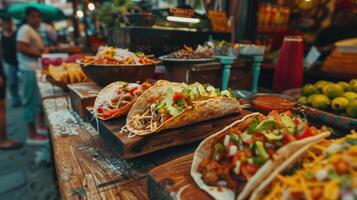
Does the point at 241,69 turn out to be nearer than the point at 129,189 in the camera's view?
No

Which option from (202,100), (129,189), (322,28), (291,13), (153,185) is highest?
(291,13)

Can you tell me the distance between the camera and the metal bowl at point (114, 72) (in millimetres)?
2435

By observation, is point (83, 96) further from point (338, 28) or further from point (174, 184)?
point (338, 28)

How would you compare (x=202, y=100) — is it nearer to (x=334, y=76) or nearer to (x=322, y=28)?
(x=334, y=76)

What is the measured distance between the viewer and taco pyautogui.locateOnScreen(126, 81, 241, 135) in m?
1.50

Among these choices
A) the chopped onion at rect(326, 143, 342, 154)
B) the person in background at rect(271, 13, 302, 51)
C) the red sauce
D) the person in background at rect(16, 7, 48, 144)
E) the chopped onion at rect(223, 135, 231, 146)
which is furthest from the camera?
the person in background at rect(271, 13, 302, 51)

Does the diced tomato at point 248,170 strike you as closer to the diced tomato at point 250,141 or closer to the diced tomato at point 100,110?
the diced tomato at point 250,141

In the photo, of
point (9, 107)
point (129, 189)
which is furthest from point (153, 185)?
point (9, 107)

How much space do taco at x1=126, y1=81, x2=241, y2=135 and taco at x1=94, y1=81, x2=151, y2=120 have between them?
0.48 ft

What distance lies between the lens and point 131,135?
4.78 ft

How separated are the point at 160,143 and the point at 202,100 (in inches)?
17.1

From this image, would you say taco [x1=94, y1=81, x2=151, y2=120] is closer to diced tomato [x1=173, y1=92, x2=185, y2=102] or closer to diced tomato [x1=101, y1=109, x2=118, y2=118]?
diced tomato [x1=101, y1=109, x2=118, y2=118]

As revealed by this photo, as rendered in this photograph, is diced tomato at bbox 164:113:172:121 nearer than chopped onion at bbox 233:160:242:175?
No

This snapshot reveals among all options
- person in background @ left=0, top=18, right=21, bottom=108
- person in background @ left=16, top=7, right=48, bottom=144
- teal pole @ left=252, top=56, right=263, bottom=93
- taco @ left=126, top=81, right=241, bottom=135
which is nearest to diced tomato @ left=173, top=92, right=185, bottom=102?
taco @ left=126, top=81, right=241, bottom=135
